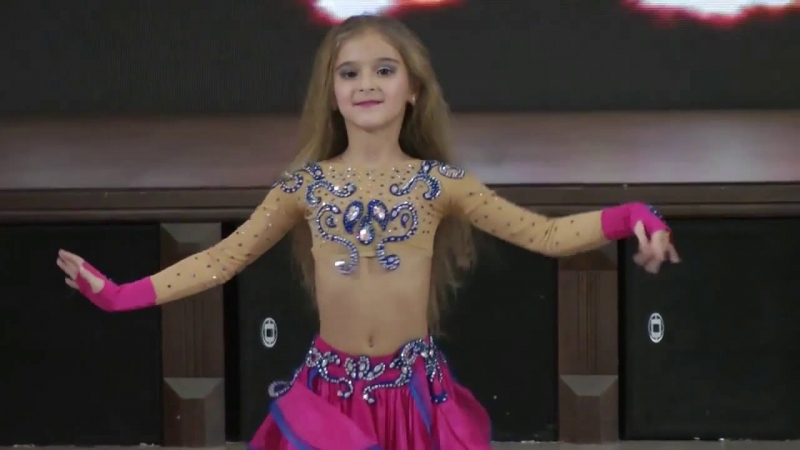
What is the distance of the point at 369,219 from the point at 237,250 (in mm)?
147

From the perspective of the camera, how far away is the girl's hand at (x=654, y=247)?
93 cm

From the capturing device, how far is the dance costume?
1.02m

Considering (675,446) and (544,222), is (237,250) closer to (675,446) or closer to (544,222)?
(544,222)

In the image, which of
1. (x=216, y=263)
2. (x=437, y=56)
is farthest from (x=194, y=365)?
(x=437, y=56)

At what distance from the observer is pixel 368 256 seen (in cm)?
104

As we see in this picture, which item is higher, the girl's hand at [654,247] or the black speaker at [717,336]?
the girl's hand at [654,247]

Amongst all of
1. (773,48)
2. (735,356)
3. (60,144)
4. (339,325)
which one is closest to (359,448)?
(339,325)

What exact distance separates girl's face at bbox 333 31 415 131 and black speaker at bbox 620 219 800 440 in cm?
49

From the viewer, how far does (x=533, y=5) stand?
2047 millimetres

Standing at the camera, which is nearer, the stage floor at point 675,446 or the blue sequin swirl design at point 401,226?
the blue sequin swirl design at point 401,226

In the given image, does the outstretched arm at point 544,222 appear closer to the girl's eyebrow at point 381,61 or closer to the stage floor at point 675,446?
the girl's eyebrow at point 381,61

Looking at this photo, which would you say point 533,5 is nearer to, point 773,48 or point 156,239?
point 773,48

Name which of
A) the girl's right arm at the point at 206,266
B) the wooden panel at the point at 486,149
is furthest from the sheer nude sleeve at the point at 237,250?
the wooden panel at the point at 486,149

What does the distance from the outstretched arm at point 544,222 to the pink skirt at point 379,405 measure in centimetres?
15
